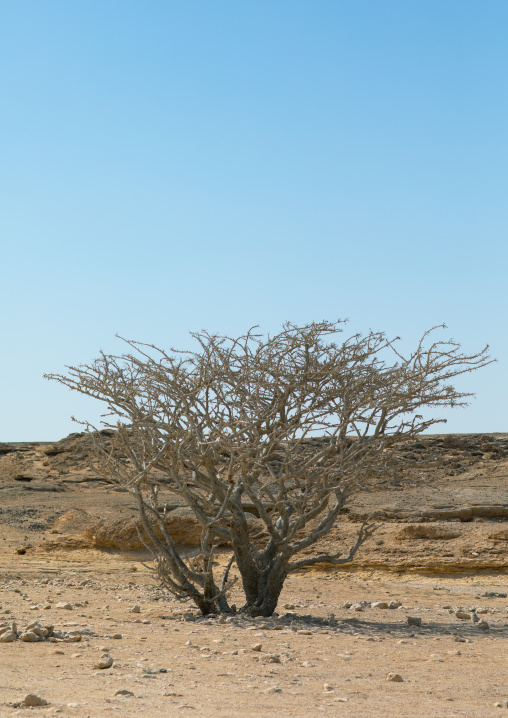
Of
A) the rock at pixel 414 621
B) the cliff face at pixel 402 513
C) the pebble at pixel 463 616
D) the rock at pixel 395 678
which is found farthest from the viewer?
the cliff face at pixel 402 513

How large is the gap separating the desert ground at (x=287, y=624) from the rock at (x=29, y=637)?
0.02 metres

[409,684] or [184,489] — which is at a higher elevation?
[184,489]

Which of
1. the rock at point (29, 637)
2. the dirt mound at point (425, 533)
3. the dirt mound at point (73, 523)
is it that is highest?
the dirt mound at point (73, 523)

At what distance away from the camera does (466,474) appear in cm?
2394

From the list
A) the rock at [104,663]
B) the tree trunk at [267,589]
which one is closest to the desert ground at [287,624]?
the rock at [104,663]

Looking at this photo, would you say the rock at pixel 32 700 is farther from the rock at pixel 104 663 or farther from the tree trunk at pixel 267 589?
the tree trunk at pixel 267 589

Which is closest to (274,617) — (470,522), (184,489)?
(184,489)

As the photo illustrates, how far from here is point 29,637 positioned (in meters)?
7.09

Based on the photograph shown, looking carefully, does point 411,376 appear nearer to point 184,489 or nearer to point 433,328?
point 433,328

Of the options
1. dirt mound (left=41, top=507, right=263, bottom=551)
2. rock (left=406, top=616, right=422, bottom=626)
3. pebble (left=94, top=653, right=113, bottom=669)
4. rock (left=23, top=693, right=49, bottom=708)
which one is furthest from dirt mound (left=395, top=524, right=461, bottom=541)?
rock (left=23, top=693, right=49, bottom=708)

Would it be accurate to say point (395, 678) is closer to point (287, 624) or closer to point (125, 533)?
point (287, 624)

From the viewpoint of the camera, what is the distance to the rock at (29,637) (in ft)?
23.3

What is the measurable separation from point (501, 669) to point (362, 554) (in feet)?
33.0

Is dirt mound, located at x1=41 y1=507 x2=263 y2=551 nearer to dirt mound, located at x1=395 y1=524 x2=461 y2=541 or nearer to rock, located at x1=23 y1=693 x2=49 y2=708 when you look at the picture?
dirt mound, located at x1=395 y1=524 x2=461 y2=541
